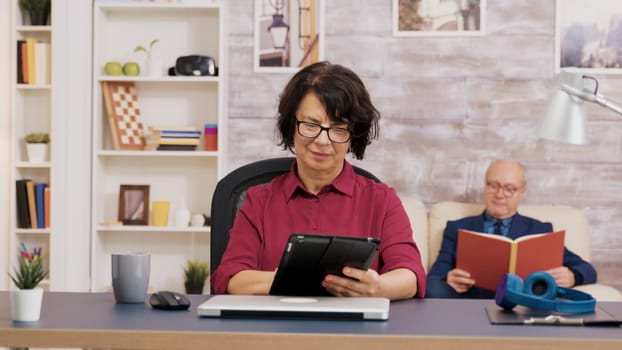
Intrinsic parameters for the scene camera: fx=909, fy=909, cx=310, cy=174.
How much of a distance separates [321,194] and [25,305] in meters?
0.91

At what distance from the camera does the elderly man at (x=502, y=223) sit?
13.6 feet

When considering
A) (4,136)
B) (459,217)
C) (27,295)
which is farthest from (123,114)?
(27,295)

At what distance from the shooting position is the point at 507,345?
1453 millimetres

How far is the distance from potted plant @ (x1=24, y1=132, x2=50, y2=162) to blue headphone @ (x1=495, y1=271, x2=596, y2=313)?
341cm

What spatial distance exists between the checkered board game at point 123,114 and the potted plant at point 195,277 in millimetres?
703

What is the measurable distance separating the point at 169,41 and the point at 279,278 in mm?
3261

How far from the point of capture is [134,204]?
4816mm

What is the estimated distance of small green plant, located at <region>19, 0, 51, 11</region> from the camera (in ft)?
15.4

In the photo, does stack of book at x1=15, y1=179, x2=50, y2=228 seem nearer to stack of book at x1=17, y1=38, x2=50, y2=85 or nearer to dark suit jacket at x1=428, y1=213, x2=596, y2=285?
stack of book at x1=17, y1=38, x2=50, y2=85

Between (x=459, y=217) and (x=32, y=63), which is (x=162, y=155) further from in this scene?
(x=459, y=217)

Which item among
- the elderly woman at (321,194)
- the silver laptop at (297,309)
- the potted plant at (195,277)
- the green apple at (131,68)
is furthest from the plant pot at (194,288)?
the silver laptop at (297,309)

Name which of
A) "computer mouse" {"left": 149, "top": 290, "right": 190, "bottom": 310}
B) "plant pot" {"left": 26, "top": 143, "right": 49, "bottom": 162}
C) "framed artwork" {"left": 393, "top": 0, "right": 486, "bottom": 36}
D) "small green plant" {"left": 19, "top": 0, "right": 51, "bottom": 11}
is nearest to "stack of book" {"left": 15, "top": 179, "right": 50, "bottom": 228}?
"plant pot" {"left": 26, "top": 143, "right": 49, "bottom": 162}

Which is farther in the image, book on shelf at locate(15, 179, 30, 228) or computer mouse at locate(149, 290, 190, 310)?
book on shelf at locate(15, 179, 30, 228)

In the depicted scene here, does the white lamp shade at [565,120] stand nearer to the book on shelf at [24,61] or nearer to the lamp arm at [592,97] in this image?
the lamp arm at [592,97]
